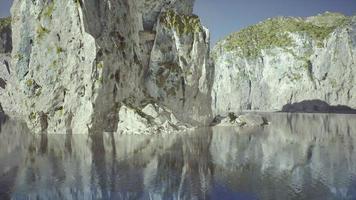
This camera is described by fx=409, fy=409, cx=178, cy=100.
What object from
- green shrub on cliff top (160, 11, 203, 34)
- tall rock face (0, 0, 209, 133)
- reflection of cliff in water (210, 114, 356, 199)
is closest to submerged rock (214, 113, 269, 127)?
green shrub on cliff top (160, 11, 203, 34)

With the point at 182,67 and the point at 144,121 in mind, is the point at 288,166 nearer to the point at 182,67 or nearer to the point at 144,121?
the point at 144,121

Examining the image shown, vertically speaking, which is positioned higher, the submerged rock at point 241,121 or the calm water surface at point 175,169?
the submerged rock at point 241,121

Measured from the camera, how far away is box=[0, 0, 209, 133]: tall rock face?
78.9m

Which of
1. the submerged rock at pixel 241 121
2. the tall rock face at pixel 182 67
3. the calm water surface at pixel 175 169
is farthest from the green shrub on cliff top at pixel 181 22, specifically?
the calm water surface at pixel 175 169

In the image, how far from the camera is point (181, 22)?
101 meters

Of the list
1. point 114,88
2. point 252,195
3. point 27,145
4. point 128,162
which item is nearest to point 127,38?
point 114,88

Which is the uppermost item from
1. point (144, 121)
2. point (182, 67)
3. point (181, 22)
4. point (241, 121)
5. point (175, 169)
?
point (181, 22)

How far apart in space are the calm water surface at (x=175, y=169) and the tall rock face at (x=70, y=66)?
37.1ft

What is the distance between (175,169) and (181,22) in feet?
207

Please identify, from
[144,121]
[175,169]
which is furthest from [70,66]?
[175,169]

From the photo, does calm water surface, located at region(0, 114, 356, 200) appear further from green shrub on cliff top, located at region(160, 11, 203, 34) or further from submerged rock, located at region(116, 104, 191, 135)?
green shrub on cliff top, located at region(160, 11, 203, 34)

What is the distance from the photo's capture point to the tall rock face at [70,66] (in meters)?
78.9

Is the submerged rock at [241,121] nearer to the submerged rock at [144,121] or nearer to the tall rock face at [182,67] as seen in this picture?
the tall rock face at [182,67]

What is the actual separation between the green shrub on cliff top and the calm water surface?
37.4 meters
